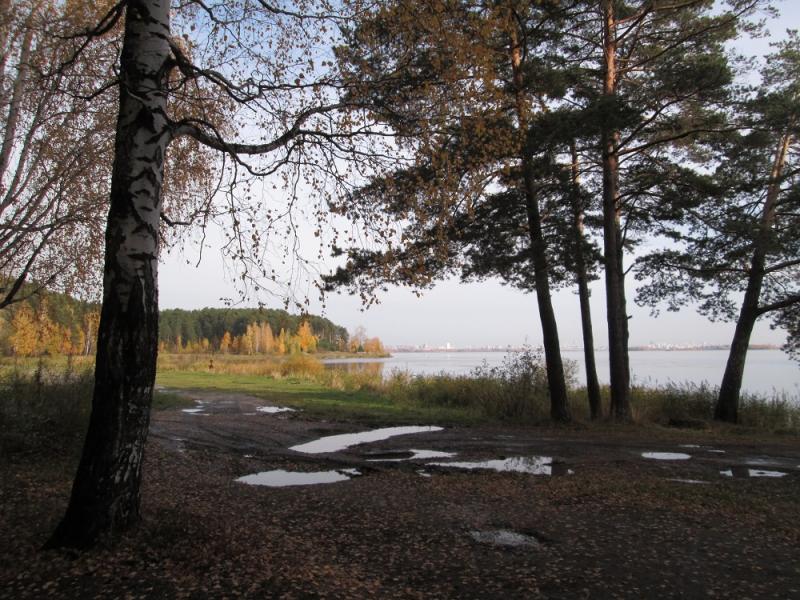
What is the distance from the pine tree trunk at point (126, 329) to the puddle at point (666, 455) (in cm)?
799

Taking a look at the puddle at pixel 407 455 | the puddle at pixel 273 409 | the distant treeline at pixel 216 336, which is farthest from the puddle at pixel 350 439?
the distant treeline at pixel 216 336

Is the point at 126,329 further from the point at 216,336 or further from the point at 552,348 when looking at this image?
the point at 216,336

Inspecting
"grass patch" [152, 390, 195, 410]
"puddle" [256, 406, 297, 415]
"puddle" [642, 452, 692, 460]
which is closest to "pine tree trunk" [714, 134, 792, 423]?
"puddle" [642, 452, 692, 460]

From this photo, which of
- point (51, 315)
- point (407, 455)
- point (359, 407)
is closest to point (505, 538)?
point (407, 455)

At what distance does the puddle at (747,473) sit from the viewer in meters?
7.69

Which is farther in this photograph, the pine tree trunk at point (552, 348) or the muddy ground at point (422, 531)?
the pine tree trunk at point (552, 348)

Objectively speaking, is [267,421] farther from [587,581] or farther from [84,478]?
[587,581]

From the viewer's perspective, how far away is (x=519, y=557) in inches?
168

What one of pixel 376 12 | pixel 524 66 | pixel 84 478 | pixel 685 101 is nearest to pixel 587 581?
pixel 84 478

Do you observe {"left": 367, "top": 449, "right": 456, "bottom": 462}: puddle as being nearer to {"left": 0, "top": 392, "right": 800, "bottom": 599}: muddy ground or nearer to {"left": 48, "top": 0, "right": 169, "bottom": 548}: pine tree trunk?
{"left": 0, "top": 392, "right": 800, "bottom": 599}: muddy ground

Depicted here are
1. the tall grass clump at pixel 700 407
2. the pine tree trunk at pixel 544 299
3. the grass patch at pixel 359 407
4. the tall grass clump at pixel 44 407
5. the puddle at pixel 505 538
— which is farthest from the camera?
the tall grass clump at pixel 700 407

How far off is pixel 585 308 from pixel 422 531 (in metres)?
11.2

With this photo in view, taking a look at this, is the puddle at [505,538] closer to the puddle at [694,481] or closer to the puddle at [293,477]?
the puddle at [293,477]

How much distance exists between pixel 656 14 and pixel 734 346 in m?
9.13
